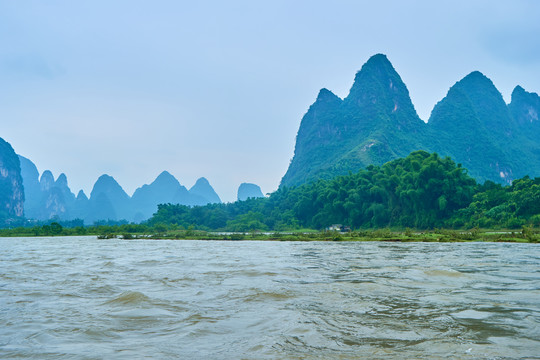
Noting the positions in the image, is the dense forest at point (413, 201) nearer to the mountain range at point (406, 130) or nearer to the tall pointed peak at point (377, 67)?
the mountain range at point (406, 130)

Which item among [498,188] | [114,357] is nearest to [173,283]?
[114,357]

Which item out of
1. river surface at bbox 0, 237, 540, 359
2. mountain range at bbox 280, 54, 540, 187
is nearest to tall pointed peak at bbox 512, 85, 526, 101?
mountain range at bbox 280, 54, 540, 187

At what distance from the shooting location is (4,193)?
10044 cm

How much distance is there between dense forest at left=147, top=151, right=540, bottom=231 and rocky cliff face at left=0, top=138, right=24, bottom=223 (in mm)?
72821

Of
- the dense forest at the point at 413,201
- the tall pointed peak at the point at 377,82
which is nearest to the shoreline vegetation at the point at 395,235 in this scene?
the dense forest at the point at 413,201

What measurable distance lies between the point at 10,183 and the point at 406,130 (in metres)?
105

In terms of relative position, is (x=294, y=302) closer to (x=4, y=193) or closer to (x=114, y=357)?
(x=114, y=357)

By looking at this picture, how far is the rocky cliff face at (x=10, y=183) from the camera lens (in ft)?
329

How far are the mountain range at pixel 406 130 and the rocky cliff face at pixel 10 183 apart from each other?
74.1 metres

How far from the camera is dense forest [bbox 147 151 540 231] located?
2995 cm

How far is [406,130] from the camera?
96625 mm

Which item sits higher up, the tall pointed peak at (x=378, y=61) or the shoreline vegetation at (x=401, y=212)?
the tall pointed peak at (x=378, y=61)

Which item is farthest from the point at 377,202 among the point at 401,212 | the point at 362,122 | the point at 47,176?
the point at 47,176

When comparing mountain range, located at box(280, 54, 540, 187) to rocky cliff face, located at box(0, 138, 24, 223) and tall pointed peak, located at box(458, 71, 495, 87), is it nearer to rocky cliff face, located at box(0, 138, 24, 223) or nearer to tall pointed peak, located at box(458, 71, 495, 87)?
tall pointed peak, located at box(458, 71, 495, 87)
